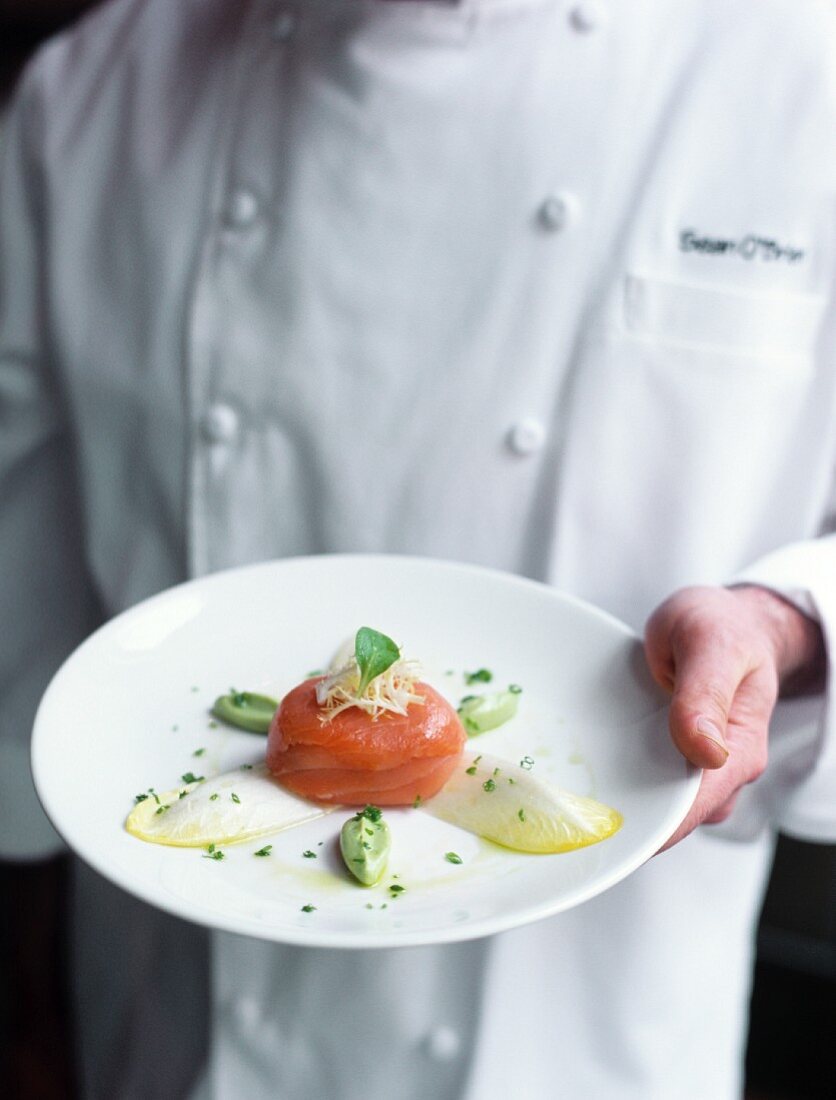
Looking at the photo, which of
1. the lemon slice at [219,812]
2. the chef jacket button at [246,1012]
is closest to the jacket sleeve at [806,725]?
the lemon slice at [219,812]

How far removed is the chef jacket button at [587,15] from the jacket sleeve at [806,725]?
520 millimetres

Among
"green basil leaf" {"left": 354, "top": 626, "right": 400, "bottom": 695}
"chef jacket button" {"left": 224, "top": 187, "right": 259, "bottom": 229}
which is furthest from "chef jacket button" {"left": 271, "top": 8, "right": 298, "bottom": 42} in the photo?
"green basil leaf" {"left": 354, "top": 626, "right": 400, "bottom": 695}

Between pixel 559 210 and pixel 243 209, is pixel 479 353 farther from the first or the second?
pixel 243 209

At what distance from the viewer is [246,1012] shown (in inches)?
50.1

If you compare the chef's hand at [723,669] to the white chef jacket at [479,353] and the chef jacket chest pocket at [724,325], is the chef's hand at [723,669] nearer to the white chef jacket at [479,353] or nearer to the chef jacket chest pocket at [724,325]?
the white chef jacket at [479,353]

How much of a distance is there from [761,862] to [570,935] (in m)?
0.25

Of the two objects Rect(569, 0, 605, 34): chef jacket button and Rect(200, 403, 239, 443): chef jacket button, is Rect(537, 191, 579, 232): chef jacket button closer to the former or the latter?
Rect(569, 0, 605, 34): chef jacket button

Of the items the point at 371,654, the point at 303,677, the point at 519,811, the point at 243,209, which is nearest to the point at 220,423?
the point at 243,209

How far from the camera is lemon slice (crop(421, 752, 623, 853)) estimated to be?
0.78 meters

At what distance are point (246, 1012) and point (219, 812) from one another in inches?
22.8

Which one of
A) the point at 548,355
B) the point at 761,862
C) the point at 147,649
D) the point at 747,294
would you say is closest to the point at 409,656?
the point at 147,649

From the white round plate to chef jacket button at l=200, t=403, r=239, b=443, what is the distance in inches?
8.7

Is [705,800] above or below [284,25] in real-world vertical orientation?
below

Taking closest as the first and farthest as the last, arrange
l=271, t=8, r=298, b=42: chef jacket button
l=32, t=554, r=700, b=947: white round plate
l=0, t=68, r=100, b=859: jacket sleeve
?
l=32, t=554, r=700, b=947: white round plate → l=271, t=8, r=298, b=42: chef jacket button → l=0, t=68, r=100, b=859: jacket sleeve
